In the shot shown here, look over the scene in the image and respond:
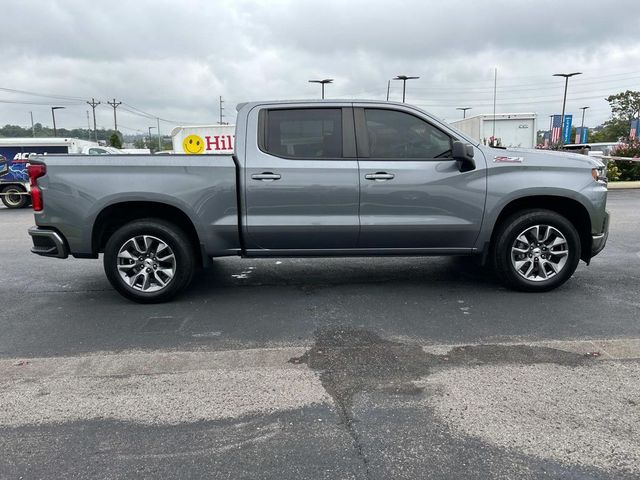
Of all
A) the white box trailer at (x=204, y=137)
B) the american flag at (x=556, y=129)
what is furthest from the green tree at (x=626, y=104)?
the white box trailer at (x=204, y=137)

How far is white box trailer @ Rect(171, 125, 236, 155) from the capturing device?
67.9 ft

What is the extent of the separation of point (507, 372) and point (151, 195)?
3.53 m

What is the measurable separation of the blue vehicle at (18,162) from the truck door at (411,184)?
48.3ft

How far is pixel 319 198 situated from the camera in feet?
16.7

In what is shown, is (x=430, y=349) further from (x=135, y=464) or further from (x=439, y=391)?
(x=135, y=464)

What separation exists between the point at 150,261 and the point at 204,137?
16422 mm

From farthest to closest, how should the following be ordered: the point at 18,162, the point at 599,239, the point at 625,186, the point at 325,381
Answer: the point at 625,186
the point at 18,162
the point at 599,239
the point at 325,381

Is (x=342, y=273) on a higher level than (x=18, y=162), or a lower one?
lower

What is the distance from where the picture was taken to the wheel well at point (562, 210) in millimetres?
5320

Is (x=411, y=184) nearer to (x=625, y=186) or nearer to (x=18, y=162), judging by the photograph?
(x=625, y=186)

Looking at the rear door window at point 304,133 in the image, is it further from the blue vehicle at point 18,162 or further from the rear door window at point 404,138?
the blue vehicle at point 18,162

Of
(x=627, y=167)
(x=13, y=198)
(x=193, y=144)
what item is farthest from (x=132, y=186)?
(x=627, y=167)

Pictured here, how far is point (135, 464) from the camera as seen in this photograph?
2648 millimetres

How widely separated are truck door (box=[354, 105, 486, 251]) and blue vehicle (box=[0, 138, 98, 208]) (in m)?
14.7
